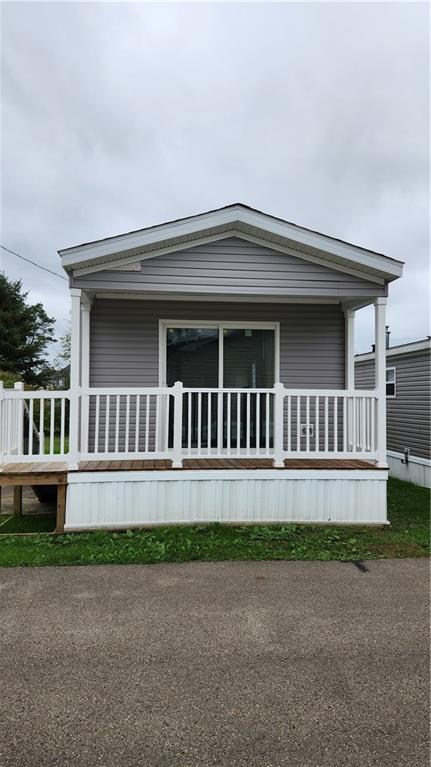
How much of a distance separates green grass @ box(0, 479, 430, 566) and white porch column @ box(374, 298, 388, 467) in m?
0.97

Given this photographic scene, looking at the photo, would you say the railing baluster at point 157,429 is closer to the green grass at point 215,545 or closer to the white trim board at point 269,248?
the green grass at point 215,545

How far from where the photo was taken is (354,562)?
384 centimetres

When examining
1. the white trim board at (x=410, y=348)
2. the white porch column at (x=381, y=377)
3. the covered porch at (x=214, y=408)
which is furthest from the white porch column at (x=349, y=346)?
the white trim board at (x=410, y=348)

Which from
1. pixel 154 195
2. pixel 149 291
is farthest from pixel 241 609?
pixel 154 195

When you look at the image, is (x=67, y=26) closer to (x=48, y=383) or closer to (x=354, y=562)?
(x=354, y=562)

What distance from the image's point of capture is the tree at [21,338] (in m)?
23.0

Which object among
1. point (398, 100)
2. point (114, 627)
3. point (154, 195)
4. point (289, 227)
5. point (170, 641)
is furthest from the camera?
point (154, 195)

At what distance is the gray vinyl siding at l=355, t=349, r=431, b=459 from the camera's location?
848 cm

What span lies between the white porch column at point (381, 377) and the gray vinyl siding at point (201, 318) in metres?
1.21

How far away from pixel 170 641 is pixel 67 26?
1097 cm

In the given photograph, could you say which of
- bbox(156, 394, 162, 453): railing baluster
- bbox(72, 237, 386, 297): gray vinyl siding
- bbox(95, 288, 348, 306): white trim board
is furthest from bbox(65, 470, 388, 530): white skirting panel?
bbox(95, 288, 348, 306): white trim board

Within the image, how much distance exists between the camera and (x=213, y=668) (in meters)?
2.26

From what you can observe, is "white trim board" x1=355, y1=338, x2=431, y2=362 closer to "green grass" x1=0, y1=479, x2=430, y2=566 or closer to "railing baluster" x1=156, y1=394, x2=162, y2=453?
"green grass" x1=0, y1=479, x2=430, y2=566

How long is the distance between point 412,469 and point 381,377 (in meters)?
4.98
